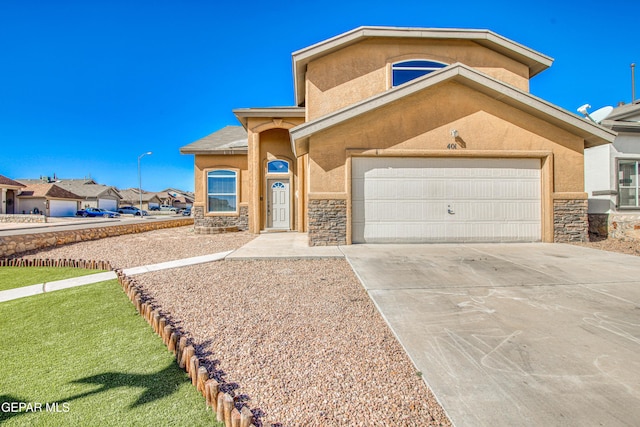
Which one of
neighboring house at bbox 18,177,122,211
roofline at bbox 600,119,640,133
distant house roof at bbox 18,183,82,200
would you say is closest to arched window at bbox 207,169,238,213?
roofline at bbox 600,119,640,133

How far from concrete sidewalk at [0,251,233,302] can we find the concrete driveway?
404 centimetres

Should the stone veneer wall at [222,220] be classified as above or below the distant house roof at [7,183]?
below

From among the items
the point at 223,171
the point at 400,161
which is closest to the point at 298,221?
A: the point at 223,171

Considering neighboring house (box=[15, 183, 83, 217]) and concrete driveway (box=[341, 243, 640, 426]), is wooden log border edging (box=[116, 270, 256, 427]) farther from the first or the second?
neighboring house (box=[15, 183, 83, 217])

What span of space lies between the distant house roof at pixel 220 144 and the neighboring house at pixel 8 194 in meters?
35.3

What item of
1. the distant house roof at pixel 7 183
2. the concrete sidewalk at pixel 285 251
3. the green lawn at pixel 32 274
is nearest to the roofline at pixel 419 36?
the concrete sidewalk at pixel 285 251

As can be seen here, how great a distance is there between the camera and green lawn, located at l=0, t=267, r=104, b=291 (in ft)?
22.4

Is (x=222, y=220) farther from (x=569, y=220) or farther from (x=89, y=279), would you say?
(x=569, y=220)

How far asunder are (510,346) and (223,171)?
14368 mm

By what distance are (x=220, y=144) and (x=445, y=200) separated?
11.3m

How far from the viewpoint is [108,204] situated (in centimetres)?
5456

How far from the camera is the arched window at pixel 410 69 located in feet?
41.0

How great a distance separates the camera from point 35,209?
39.4m

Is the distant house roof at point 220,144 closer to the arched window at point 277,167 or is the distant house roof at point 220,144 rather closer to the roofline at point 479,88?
the arched window at point 277,167
